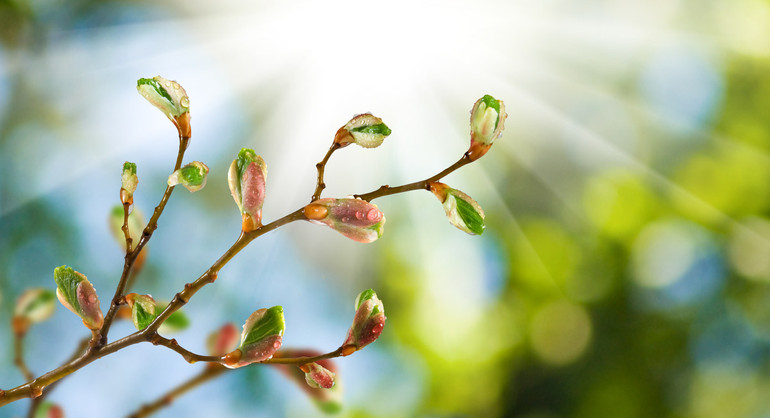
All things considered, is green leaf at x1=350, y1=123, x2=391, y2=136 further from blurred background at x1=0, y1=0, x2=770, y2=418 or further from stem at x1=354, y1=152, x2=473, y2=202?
blurred background at x1=0, y1=0, x2=770, y2=418

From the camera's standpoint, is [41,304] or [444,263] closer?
[41,304]

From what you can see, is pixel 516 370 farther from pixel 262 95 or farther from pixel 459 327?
pixel 262 95

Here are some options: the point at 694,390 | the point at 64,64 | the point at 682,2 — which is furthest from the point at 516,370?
the point at 64,64

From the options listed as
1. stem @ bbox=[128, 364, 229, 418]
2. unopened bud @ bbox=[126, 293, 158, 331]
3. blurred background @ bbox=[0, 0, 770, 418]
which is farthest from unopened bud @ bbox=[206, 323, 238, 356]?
blurred background @ bbox=[0, 0, 770, 418]

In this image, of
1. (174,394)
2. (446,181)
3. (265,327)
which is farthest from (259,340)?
(446,181)

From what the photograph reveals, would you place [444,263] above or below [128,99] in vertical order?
below
